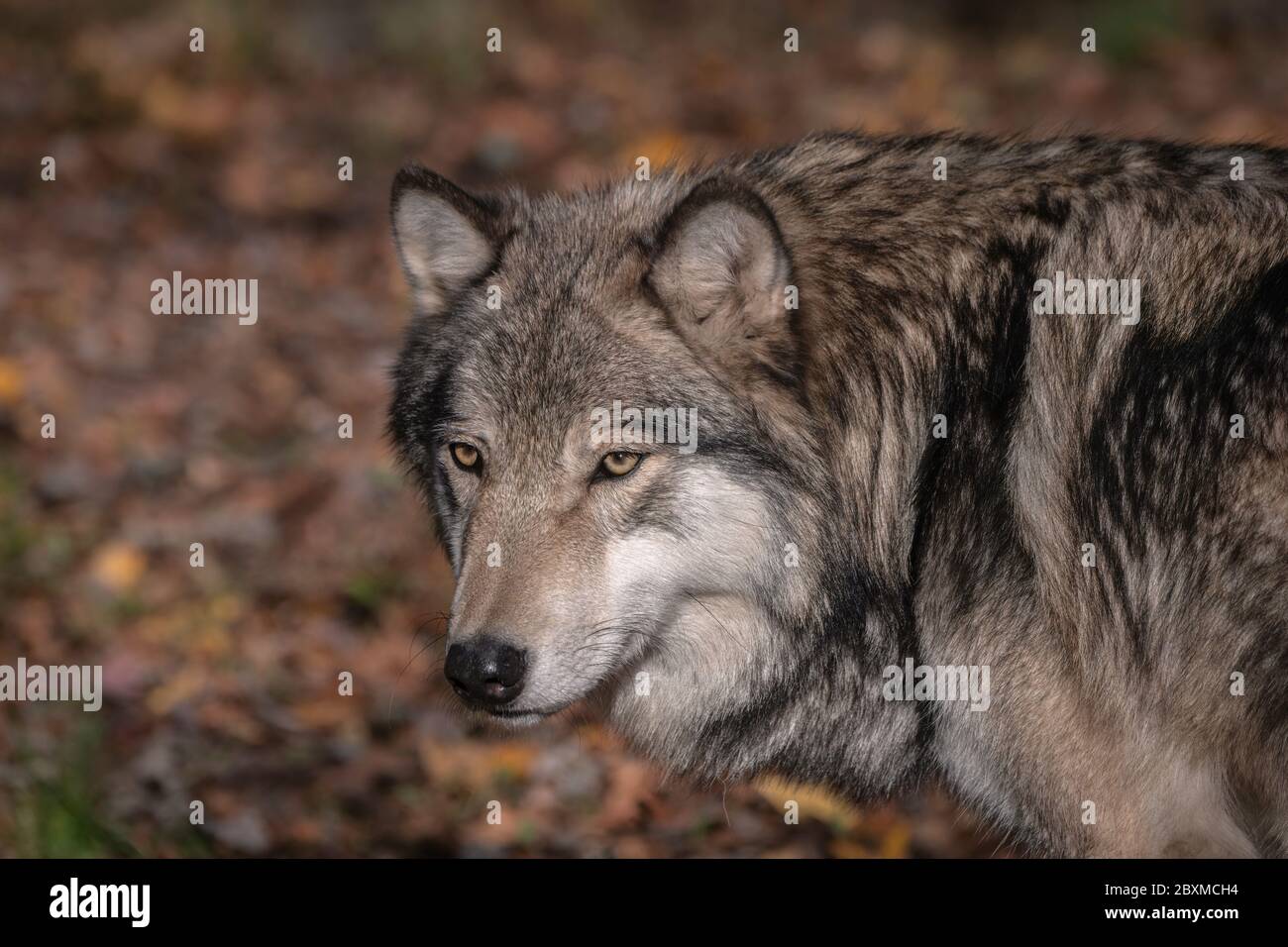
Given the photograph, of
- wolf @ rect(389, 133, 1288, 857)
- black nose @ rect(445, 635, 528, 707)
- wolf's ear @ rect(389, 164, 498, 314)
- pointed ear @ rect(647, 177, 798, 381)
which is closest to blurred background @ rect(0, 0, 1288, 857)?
wolf @ rect(389, 133, 1288, 857)

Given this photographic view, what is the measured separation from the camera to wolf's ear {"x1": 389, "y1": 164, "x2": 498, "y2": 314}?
379 cm

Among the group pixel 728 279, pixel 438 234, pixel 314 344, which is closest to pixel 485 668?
pixel 728 279

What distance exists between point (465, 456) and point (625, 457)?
0.48m

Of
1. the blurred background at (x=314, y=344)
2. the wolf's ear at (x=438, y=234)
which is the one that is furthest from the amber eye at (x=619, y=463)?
the blurred background at (x=314, y=344)

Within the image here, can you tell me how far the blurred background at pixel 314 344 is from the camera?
16.9ft

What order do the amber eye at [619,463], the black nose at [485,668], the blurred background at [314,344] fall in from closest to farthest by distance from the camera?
the black nose at [485,668]
the amber eye at [619,463]
the blurred background at [314,344]

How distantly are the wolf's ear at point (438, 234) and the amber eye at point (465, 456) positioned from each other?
552 millimetres

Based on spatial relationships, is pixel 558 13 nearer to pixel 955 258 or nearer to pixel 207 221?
pixel 207 221

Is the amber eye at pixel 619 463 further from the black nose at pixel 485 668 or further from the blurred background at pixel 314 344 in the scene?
the blurred background at pixel 314 344

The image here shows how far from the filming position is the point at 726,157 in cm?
413

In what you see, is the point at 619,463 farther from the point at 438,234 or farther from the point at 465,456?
the point at 438,234

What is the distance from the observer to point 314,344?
8.91 m

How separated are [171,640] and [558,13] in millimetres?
8842
